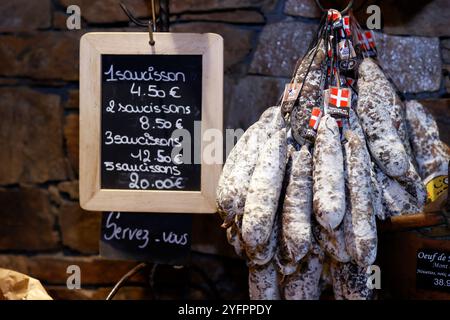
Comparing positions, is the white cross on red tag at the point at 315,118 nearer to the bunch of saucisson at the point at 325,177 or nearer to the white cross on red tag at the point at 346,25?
the bunch of saucisson at the point at 325,177

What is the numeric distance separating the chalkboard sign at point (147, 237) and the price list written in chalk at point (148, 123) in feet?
0.48

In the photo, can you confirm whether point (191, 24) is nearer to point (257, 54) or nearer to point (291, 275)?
point (257, 54)

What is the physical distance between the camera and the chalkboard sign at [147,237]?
154cm

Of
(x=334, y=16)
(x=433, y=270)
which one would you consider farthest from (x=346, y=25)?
(x=433, y=270)

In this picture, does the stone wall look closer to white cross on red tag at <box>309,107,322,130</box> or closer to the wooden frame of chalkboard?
the wooden frame of chalkboard

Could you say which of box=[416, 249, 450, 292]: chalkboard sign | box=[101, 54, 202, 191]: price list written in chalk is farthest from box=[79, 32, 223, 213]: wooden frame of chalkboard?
box=[416, 249, 450, 292]: chalkboard sign

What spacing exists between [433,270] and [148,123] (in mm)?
791

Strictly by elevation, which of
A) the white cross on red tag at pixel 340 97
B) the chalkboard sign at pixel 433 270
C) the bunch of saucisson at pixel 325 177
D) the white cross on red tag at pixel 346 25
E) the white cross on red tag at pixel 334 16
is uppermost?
the white cross on red tag at pixel 334 16

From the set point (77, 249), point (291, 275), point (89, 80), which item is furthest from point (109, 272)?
point (291, 275)

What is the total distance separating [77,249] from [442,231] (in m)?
1.12

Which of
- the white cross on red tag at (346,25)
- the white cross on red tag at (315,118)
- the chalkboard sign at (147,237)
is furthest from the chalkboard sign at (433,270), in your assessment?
the chalkboard sign at (147,237)

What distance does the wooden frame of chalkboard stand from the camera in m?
1.40

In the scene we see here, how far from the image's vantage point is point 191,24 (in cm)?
161
